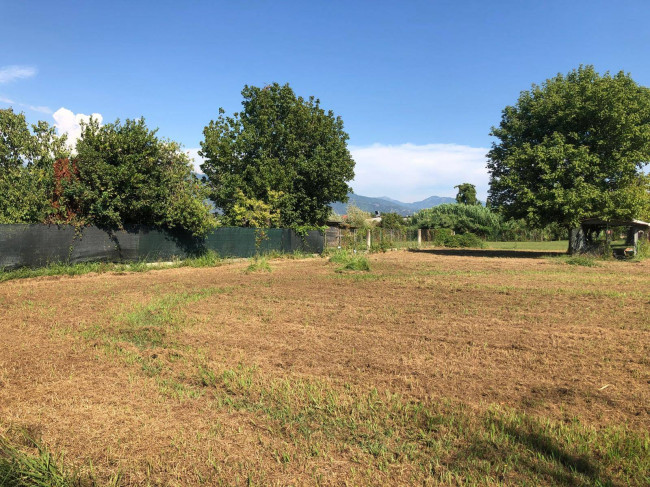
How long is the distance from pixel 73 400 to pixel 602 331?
6776mm

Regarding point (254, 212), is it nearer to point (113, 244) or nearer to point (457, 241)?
point (113, 244)

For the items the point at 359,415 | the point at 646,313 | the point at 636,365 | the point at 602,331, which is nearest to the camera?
the point at 359,415

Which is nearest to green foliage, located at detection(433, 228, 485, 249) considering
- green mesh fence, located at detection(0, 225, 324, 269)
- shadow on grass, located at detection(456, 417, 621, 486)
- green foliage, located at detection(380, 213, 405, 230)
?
green foliage, located at detection(380, 213, 405, 230)

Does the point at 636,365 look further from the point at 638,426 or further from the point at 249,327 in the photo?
the point at 249,327

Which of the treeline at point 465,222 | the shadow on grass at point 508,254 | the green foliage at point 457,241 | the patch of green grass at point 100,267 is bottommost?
the shadow on grass at point 508,254

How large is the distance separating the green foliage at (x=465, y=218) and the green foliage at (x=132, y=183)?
3713cm

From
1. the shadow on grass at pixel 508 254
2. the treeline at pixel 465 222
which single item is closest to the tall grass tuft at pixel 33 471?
the shadow on grass at pixel 508 254

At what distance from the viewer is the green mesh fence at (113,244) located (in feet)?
42.3

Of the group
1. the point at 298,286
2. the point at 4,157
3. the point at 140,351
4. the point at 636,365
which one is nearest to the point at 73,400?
the point at 140,351

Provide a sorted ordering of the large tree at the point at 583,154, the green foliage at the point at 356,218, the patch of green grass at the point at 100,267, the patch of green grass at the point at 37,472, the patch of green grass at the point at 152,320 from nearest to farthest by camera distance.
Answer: the patch of green grass at the point at 37,472 → the patch of green grass at the point at 152,320 → the patch of green grass at the point at 100,267 → the large tree at the point at 583,154 → the green foliage at the point at 356,218

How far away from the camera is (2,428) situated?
3.22 metres

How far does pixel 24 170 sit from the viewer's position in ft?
49.2

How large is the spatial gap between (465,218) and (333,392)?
50.7 m

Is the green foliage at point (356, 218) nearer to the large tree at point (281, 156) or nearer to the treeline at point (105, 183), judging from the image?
the large tree at point (281, 156)
